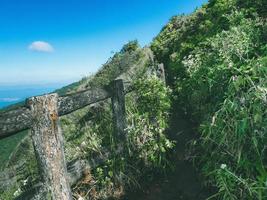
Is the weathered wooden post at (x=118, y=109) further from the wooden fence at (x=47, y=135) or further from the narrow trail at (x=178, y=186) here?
the wooden fence at (x=47, y=135)

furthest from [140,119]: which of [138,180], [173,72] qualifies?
[173,72]

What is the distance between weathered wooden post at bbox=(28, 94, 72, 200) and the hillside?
0.80 meters

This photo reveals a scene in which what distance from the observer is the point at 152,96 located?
8.88 m

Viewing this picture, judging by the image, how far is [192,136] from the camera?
31.3 ft

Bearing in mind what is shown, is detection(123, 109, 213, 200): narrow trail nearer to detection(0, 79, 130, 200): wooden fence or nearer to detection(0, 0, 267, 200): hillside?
detection(0, 0, 267, 200): hillside

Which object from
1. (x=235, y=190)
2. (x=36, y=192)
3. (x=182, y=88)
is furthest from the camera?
(x=182, y=88)

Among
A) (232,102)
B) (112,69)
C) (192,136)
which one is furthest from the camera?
(112,69)

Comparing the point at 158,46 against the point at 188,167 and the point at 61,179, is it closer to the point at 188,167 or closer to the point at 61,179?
the point at 188,167

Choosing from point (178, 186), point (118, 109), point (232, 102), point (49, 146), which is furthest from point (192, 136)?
point (49, 146)

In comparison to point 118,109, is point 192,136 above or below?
below

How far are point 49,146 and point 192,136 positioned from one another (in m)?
4.97

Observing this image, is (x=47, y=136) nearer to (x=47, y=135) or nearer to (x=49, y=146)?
(x=47, y=135)

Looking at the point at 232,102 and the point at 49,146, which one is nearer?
the point at 49,146

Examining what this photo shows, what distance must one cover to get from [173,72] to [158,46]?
4116mm
